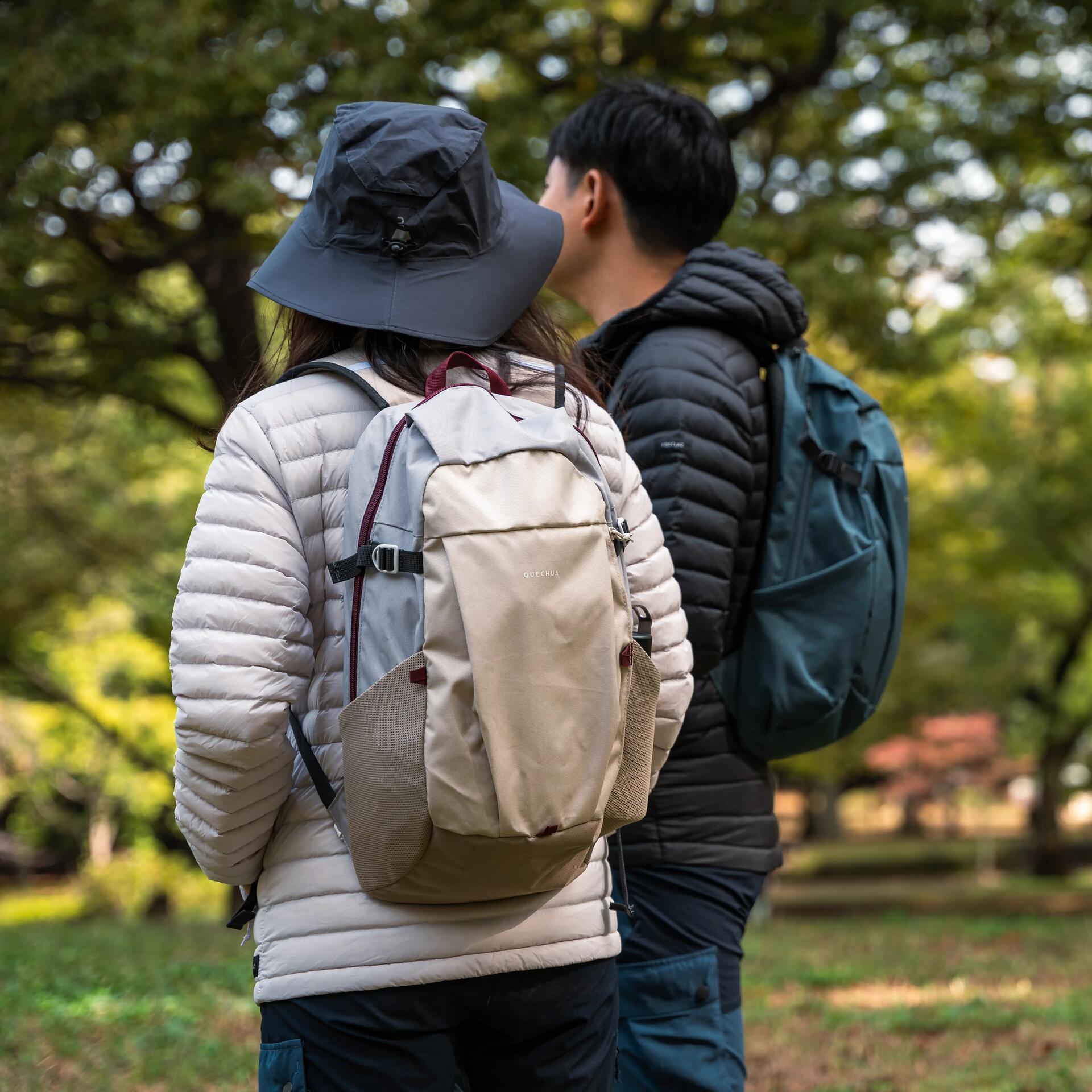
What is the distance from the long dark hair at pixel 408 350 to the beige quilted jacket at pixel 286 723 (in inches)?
2.4

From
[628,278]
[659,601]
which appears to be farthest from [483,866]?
[628,278]

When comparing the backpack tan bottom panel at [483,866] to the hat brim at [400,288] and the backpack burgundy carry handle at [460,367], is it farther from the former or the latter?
the hat brim at [400,288]

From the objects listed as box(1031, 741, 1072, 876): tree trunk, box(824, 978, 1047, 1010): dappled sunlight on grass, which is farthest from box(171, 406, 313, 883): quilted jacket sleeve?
box(1031, 741, 1072, 876): tree trunk

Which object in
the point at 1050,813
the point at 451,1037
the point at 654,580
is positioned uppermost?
the point at 654,580

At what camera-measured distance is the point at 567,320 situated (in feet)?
10.9

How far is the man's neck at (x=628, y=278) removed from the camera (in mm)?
2410

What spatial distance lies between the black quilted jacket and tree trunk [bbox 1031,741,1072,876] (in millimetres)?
16722

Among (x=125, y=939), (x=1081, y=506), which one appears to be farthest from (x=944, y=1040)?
(x=1081, y=506)

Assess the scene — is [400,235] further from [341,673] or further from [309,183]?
[309,183]

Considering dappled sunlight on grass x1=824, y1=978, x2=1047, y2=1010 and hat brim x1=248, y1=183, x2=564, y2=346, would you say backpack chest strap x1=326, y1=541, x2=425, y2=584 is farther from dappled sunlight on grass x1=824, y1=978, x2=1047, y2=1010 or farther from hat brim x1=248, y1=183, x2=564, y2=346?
dappled sunlight on grass x1=824, y1=978, x2=1047, y2=1010

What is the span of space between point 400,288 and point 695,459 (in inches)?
26.2

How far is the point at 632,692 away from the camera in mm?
1582

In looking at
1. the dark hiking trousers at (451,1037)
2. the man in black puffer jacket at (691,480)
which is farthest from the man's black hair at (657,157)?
the dark hiking trousers at (451,1037)

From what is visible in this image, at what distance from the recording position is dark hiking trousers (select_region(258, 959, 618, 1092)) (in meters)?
1.44
